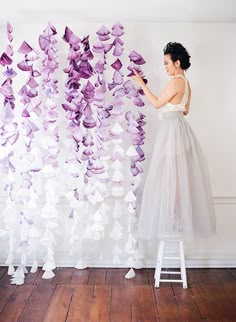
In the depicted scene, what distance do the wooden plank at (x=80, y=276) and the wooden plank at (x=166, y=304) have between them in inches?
21.3

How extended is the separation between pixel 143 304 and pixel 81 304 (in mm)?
397

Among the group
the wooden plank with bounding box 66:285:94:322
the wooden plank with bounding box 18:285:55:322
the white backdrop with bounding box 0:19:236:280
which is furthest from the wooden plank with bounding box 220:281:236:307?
the wooden plank with bounding box 18:285:55:322

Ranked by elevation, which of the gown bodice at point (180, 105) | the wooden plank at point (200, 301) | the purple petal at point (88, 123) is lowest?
the wooden plank at point (200, 301)

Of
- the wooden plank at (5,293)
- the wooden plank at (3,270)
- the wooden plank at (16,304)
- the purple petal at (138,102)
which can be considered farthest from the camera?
the wooden plank at (3,270)

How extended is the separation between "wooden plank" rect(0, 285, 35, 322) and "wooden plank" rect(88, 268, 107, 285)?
432mm

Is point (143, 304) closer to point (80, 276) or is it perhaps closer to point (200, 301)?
point (200, 301)

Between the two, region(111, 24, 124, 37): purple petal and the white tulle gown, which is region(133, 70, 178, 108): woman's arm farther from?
region(111, 24, 124, 37): purple petal

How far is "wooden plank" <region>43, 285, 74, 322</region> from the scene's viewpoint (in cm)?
234

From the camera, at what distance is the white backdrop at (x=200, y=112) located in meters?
3.08

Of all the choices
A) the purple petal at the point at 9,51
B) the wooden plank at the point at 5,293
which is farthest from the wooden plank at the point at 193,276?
the purple petal at the point at 9,51

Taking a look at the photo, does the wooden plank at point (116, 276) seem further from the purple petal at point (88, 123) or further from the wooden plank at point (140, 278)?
the purple petal at point (88, 123)

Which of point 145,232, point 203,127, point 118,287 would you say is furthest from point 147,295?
point 203,127

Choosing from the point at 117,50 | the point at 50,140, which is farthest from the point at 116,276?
the point at 117,50

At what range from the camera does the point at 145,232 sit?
2766 millimetres
